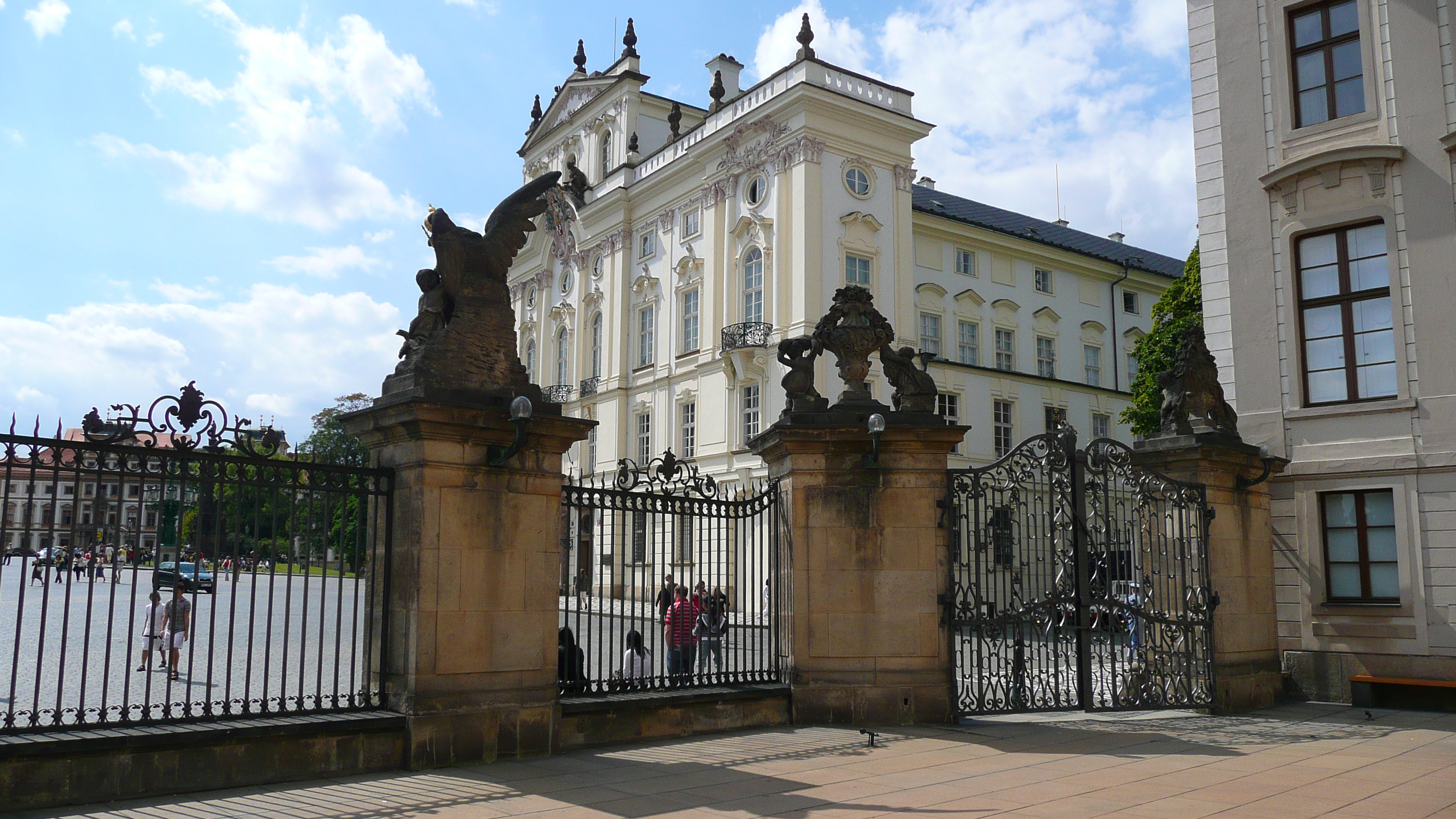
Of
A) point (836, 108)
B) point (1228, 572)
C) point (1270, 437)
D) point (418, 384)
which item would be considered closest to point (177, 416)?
point (418, 384)

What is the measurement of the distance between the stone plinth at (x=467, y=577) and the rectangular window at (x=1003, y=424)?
109ft

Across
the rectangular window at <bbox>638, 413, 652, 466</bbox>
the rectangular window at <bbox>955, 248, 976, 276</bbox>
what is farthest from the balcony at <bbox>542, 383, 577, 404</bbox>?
the rectangular window at <bbox>955, 248, 976, 276</bbox>

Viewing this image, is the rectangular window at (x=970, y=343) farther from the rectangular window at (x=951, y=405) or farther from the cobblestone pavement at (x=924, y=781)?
the cobblestone pavement at (x=924, y=781)

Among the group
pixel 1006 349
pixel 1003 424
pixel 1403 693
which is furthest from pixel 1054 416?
pixel 1403 693

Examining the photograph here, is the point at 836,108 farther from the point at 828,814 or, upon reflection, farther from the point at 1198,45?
the point at 828,814

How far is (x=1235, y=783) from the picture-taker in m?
8.43

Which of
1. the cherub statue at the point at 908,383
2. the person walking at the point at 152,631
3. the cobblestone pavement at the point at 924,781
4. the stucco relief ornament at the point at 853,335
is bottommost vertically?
the cobblestone pavement at the point at 924,781

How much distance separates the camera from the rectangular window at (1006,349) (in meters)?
42.3

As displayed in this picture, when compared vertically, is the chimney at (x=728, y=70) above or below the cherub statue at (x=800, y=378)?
above

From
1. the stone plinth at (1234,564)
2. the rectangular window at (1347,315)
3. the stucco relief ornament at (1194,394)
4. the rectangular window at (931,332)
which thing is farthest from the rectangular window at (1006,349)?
the stucco relief ornament at (1194,394)

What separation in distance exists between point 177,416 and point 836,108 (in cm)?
2937

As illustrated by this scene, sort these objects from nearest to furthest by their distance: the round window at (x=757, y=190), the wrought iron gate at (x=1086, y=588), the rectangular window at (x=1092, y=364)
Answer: the wrought iron gate at (x=1086, y=588) → the round window at (x=757, y=190) → the rectangular window at (x=1092, y=364)

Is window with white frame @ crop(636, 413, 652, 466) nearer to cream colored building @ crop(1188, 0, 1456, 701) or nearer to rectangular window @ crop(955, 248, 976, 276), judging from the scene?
rectangular window @ crop(955, 248, 976, 276)

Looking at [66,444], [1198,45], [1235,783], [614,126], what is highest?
[614,126]
